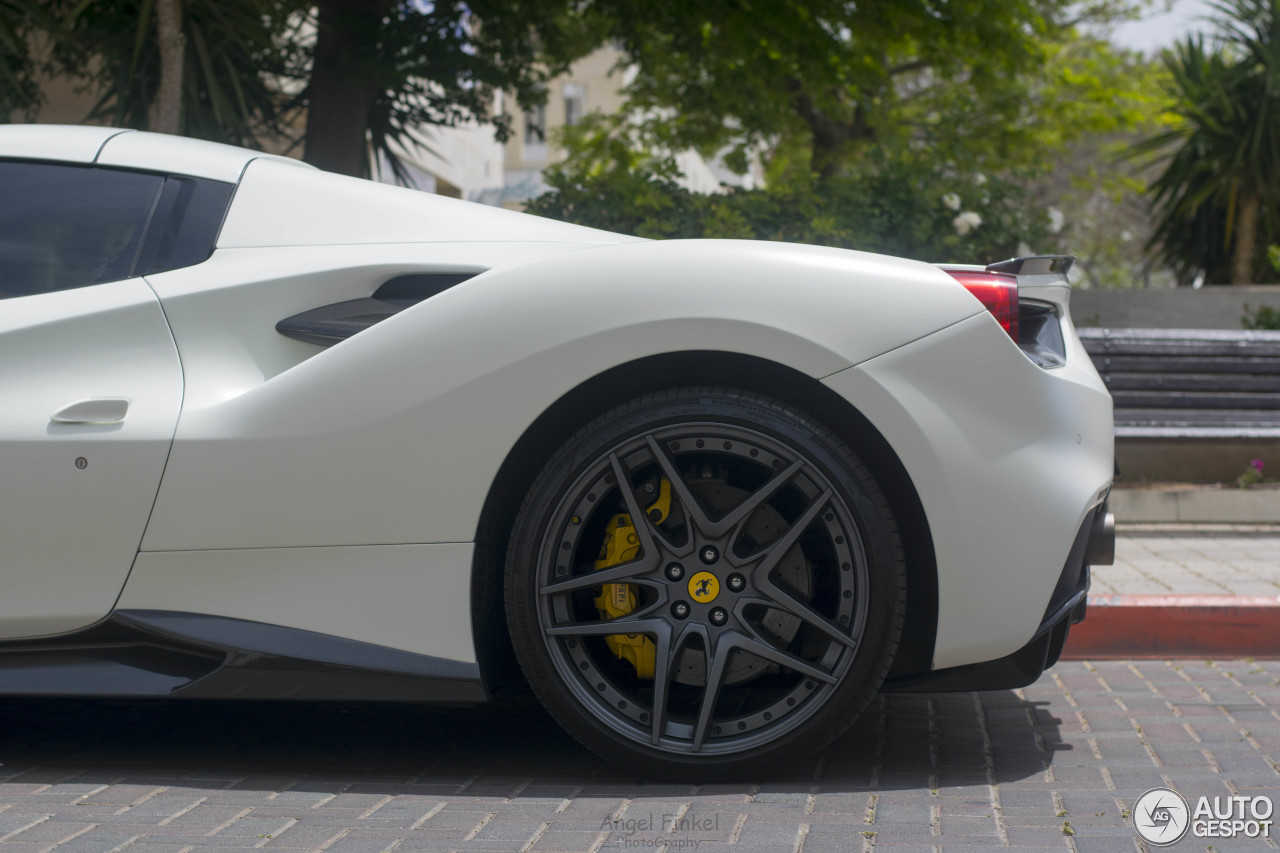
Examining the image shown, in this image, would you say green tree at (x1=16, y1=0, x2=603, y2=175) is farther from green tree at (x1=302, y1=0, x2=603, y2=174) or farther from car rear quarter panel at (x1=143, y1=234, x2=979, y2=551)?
car rear quarter panel at (x1=143, y1=234, x2=979, y2=551)

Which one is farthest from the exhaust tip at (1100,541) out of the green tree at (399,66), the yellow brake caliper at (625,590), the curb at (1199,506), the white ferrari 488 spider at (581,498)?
the green tree at (399,66)

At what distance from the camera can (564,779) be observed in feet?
8.88

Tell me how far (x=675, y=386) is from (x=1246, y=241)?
14.4m

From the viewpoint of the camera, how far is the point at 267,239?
2781 mm

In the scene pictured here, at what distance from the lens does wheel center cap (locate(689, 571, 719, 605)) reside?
8.37 ft

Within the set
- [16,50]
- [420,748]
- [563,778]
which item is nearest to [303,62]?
[16,50]

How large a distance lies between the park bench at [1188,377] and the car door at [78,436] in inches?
246

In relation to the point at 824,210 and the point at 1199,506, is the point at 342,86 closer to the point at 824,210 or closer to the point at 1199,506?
the point at 824,210

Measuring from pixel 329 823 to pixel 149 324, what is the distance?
115 cm

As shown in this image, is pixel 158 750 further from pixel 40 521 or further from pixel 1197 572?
pixel 1197 572

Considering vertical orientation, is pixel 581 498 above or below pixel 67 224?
below

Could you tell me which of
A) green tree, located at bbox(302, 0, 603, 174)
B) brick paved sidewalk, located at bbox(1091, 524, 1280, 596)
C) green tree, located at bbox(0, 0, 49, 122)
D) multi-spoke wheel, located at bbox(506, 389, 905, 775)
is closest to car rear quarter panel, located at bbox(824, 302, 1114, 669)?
multi-spoke wheel, located at bbox(506, 389, 905, 775)

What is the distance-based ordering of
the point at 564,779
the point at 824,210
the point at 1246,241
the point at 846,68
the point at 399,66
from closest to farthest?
the point at 564,779 < the point at 824,210 < the point at 399,66 < the point at 846,68 < the point at 1246,241

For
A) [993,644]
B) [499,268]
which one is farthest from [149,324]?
[993,644]
